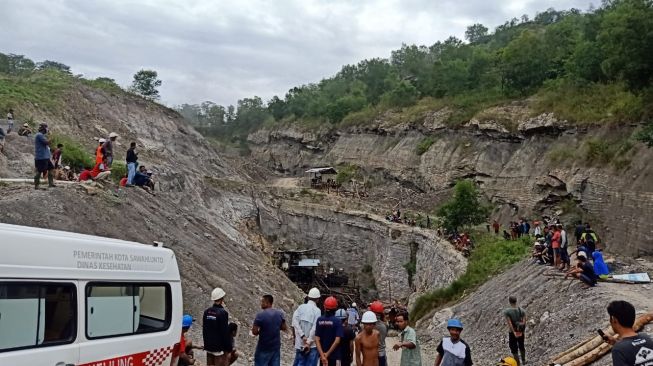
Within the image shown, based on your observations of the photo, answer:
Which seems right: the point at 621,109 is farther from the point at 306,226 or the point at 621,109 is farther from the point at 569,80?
the point at 306,226

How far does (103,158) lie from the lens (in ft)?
64.6

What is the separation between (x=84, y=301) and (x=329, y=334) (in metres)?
3.66

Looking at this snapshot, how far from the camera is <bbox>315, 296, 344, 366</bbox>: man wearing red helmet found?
8.52m

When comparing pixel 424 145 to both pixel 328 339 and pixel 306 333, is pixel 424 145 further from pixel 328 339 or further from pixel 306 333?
pixel 328 339

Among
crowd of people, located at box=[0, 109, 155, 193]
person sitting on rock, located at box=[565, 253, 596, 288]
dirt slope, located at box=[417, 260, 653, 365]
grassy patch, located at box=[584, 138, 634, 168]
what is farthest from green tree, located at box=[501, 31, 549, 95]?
person sitting on rock, located at box=[565, 253, 596, 288]

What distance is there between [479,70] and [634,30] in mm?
33151

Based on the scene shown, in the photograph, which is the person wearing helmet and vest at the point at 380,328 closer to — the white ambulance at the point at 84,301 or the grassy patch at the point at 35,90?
the white ambulance at the point at 84,301

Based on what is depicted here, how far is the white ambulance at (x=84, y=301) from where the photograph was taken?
5.64 m

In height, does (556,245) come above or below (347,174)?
→ above

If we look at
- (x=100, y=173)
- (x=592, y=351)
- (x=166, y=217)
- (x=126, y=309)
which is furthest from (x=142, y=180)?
(x=592, y=351)

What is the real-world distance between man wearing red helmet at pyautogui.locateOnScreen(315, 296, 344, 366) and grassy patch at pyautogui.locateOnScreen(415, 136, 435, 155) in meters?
46.4

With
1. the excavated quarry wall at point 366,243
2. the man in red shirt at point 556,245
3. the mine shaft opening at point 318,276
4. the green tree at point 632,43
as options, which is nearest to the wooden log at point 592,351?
the man in red shirt at point 556,245

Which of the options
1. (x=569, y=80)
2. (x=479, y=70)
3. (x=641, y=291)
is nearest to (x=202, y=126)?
(x=479, y=70)

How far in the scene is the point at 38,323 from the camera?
5.88m
